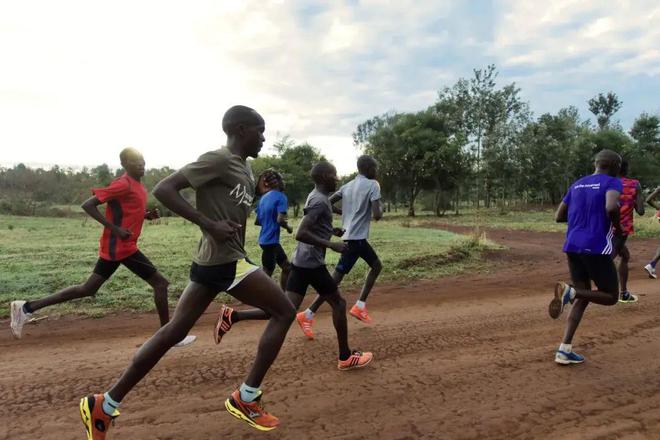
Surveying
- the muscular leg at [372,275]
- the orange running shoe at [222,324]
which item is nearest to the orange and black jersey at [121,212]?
the orange running shoe at [222,324]

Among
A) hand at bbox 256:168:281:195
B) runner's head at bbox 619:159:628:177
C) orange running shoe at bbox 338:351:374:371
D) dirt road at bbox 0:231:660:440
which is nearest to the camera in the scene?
dirt road at bbox 0:231:660:440

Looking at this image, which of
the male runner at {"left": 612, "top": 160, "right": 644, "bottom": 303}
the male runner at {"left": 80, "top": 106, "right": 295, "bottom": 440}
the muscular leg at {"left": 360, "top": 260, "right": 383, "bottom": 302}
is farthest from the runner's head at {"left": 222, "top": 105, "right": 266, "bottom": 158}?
the male runner at {"left": 612, "top": 160, "right": 644, "bottom": 303}

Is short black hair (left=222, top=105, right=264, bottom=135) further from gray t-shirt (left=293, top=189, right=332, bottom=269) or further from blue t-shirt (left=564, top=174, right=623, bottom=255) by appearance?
blue t-shirt (left=564, top=174, right=623, bottom=255)

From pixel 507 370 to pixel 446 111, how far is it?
32.3 m

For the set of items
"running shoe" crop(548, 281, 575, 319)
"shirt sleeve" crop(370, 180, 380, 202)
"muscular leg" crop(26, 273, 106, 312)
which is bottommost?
"running shoe" crop(548, 281, 575, 319)

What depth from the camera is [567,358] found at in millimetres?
4145

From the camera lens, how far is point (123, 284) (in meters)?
7.48

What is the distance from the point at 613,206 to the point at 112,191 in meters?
4.59

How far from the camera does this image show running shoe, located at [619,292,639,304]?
21.3ft

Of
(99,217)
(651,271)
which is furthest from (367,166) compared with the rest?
(651,271)

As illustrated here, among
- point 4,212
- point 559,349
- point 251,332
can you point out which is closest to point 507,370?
point 559,349

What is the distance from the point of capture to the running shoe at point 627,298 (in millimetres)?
6480

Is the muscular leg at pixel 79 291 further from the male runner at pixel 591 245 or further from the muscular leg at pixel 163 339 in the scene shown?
the male runner at pixel 591 245

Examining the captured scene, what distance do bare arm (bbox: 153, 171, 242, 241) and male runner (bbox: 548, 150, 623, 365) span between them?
3198mm
